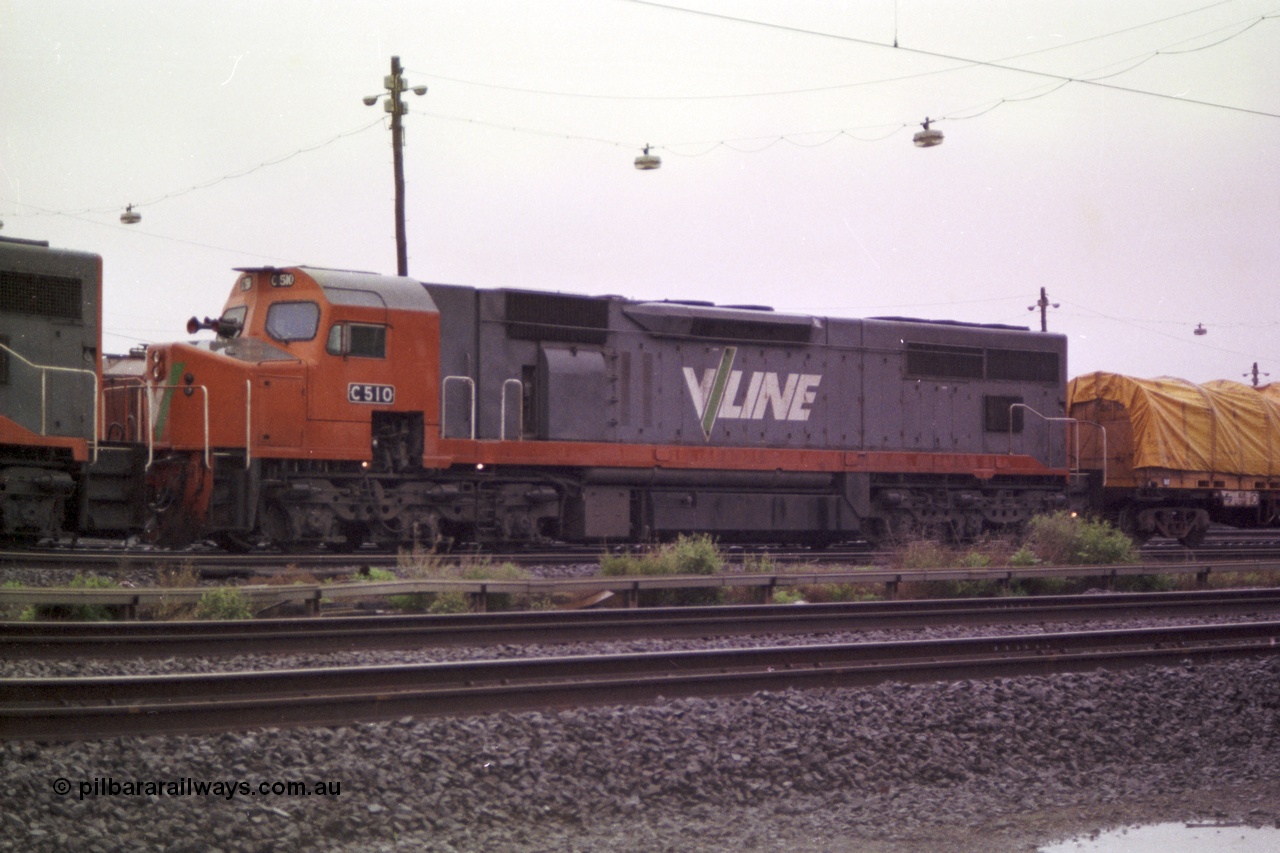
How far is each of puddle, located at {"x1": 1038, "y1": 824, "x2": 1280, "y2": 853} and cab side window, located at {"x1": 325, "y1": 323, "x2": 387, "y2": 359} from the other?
10710mm

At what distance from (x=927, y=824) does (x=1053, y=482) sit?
1580 cm

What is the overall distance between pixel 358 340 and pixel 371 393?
25.5 inches

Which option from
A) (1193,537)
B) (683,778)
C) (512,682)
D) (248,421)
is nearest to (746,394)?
(248,421)

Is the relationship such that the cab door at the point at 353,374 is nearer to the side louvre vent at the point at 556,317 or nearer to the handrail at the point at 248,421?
the handrail at the point at 248,421

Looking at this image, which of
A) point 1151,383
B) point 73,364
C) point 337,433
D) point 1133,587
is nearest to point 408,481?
point 337,433

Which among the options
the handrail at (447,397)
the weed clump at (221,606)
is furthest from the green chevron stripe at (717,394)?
the weed clump at (221,606)

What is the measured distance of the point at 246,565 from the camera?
41.0ft

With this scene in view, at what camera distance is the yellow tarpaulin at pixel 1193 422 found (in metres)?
20.9

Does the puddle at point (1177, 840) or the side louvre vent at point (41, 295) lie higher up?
the side louvre vent at point (41, 295)

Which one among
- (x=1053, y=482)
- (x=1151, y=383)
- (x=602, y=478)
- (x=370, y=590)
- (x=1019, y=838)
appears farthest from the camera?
(x=1151, y=383)

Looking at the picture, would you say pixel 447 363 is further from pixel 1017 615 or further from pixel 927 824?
pixel 927 824

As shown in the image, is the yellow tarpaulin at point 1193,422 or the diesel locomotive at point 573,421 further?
the yellow tarpaulin at point 1193,422

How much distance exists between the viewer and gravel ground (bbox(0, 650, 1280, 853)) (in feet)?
16.5

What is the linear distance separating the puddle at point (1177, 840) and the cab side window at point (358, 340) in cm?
1071
